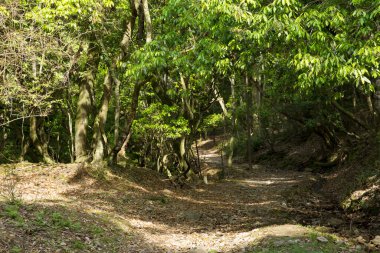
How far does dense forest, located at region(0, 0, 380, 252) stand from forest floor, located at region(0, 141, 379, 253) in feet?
3.85

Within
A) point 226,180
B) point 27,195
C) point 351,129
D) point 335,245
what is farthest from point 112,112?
point 335,245

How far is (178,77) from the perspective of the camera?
58.4ft

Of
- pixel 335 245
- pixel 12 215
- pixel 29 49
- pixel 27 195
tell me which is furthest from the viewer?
pixel 27 195

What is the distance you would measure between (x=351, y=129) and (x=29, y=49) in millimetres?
20562

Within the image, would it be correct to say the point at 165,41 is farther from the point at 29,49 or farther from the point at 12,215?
the point at 12,215

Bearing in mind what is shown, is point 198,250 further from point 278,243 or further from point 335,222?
point 335,222

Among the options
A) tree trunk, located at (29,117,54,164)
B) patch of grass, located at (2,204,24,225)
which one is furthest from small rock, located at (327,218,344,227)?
tree trunk, located at (29,117,54,164)

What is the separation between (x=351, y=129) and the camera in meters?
24.6

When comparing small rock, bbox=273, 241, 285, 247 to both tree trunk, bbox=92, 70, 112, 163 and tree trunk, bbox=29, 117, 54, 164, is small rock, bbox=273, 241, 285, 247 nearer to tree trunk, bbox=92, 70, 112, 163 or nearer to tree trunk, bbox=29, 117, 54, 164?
tree trunk, bbox=92, 70, 112, 163

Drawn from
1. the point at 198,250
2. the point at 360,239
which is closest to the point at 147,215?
the point at 198,250

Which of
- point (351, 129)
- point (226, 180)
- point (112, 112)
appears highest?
point (112, 112)

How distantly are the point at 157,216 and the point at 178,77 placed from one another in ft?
23.3

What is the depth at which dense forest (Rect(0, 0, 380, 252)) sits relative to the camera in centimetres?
777

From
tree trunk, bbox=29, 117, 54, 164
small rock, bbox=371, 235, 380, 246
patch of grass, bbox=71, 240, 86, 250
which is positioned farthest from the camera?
tree trunk, bbox=29, 117, 54, 164
